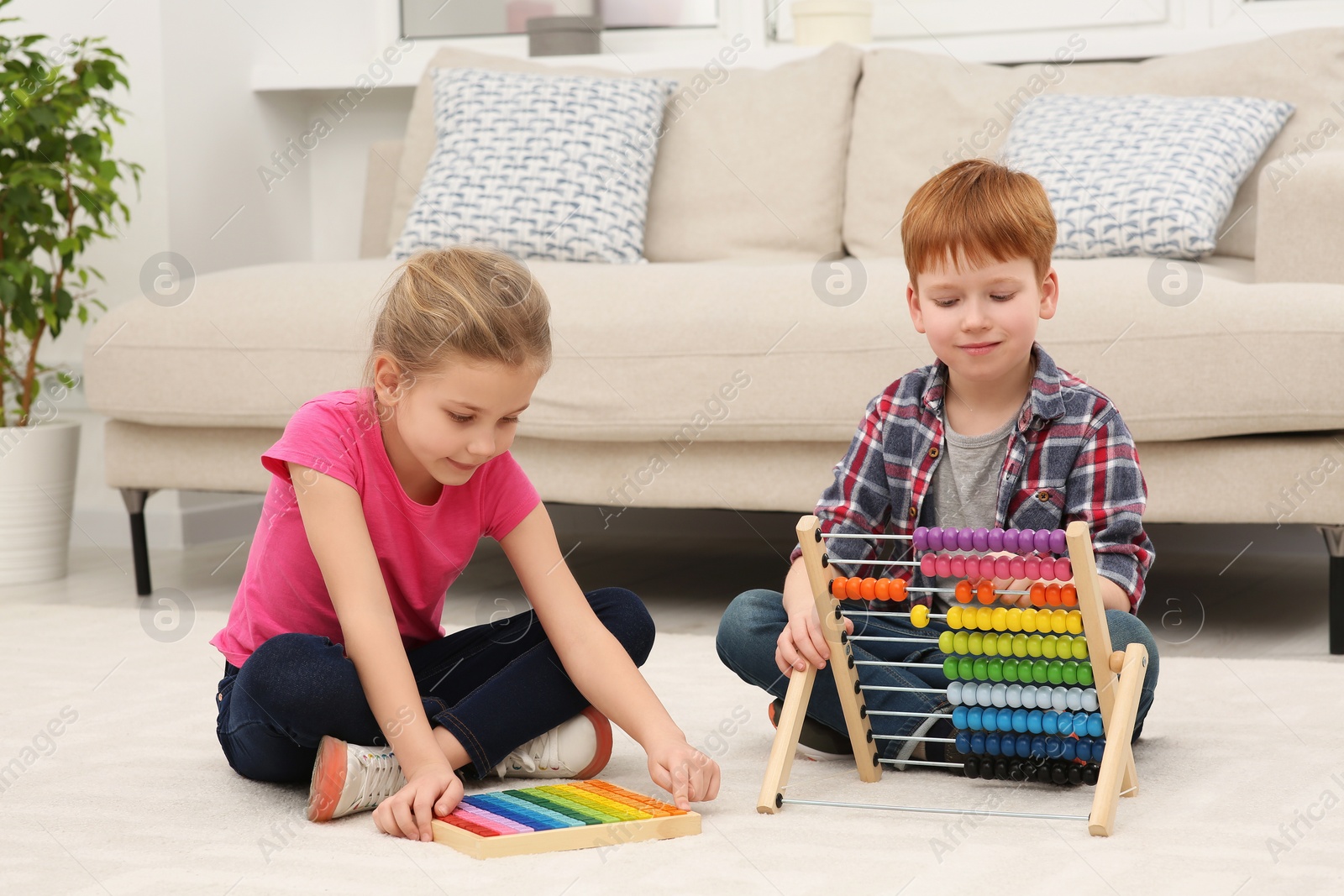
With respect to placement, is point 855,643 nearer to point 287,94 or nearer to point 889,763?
point 889,763

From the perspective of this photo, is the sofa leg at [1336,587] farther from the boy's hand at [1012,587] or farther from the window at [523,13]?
the window at [523,13]

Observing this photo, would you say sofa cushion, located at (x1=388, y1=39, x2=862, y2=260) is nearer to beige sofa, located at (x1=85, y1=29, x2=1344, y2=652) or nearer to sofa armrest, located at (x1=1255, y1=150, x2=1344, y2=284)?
beige sofa, located at (x1=85, y1=29, x2=1344, y2=652)

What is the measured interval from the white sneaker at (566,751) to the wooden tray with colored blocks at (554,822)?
0.10 meters

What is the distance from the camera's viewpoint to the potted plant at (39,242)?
265 centimetres

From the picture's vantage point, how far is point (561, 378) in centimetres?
223

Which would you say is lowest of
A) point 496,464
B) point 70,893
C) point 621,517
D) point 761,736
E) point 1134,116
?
point 621,517

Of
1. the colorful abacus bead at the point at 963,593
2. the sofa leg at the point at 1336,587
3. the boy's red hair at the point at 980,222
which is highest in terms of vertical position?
the boy's red hair at the point at 980,222

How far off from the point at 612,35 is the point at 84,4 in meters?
1.18

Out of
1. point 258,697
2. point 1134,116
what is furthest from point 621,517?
point 258,697

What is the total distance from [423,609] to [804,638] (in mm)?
397

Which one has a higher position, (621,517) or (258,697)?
(258,697)

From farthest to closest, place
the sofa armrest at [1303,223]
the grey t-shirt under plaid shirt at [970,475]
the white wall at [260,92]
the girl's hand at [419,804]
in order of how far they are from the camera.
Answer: the white wall at [260,92] → the sofa armrest at [1303,223] → the grey t-shirt under plaid shirt at [970,475] → the girl's hand at [419,804]

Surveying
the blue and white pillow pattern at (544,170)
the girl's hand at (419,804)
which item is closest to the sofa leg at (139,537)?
the blue and white pillow pattern at (544,170)

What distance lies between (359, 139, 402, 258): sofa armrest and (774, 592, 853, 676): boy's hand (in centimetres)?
205
